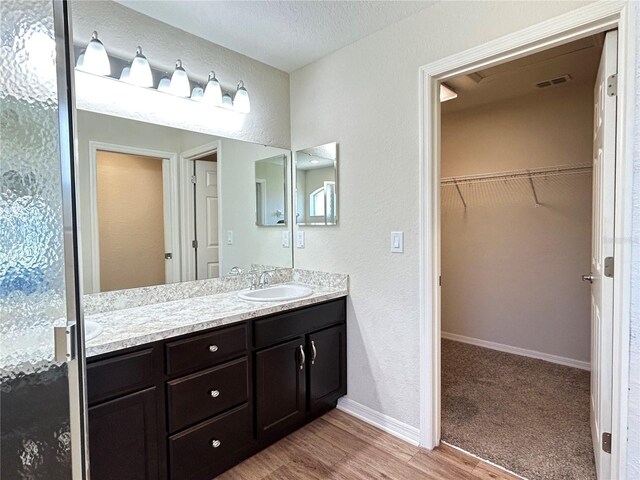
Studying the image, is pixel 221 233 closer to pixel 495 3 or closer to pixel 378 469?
pixel 378 469

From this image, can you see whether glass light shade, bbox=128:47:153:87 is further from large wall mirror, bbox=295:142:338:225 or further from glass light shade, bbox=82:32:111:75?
large wall mirror, bbox=295:142:338:225

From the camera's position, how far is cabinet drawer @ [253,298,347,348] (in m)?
1.83

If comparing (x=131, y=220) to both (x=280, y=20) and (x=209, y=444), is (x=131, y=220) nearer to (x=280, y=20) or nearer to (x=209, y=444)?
(x=209, y=444)

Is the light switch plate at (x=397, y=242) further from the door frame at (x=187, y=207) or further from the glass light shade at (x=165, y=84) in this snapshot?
the glass light shade at (x=165, y=84)

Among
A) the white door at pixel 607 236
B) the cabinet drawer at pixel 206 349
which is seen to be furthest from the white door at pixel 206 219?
the white door at pixel 607 236

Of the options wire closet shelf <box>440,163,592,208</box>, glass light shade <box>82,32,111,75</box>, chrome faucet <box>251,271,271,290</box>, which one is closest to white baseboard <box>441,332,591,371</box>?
wire closet shelf <box>440,163,592,208</box>

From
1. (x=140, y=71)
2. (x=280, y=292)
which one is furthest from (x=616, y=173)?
(x=140, y=71)

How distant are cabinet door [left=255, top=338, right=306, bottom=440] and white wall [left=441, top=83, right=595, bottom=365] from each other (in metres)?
2.21

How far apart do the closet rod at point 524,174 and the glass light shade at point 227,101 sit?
234 centimetres

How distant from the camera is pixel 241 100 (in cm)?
226

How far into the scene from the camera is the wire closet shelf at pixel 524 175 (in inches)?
113

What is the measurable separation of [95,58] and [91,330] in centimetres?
127

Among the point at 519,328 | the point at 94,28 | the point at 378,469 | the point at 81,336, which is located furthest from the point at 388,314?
the point at 94,28

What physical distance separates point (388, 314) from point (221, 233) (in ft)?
3.85
